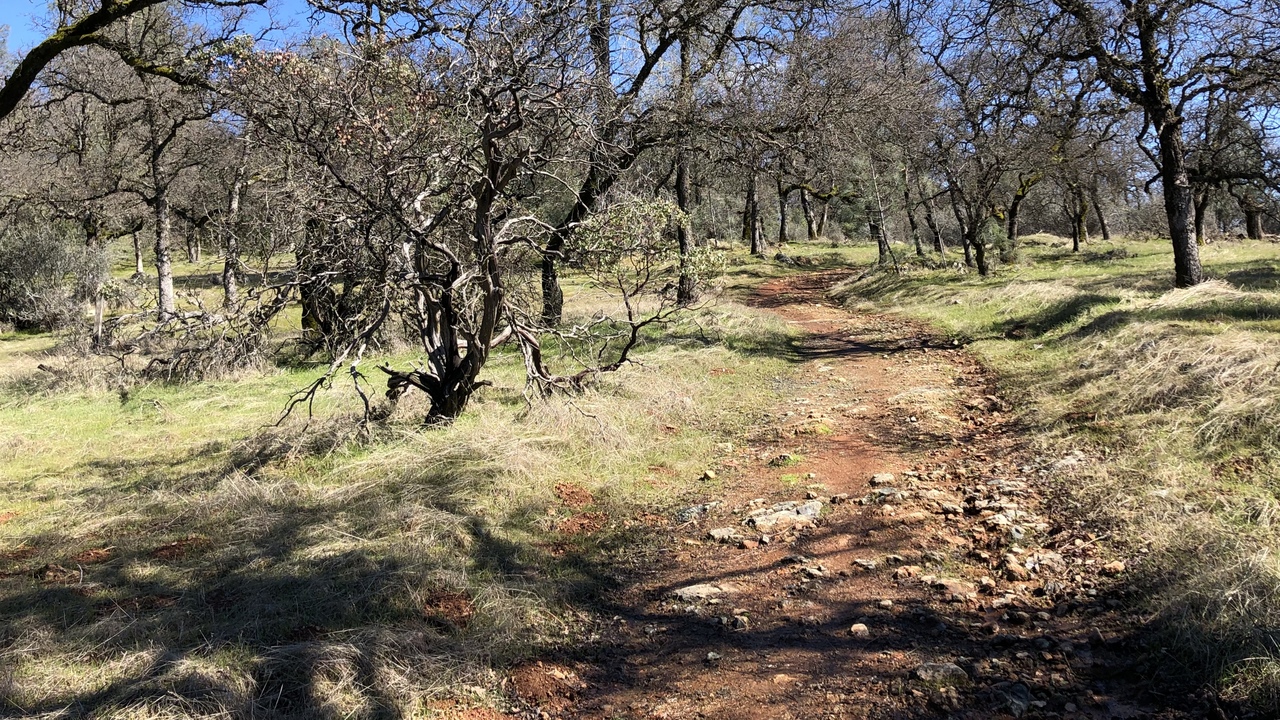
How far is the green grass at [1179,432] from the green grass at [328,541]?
9.25 feet

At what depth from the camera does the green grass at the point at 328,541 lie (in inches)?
131

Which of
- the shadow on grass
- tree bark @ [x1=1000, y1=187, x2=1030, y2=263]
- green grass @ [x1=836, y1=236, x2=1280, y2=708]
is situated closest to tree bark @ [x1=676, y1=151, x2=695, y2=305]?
green grass @ [x1=836, y1=236, x2=1280, y2=708]

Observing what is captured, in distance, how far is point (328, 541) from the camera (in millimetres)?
4934

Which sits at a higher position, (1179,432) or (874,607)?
(1179,432)

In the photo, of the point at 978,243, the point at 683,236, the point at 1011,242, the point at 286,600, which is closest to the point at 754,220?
the point at 1011,242

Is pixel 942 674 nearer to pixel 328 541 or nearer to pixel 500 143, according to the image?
pixel 328 541

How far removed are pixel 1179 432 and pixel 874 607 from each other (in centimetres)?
292

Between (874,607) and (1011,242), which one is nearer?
(874,607)

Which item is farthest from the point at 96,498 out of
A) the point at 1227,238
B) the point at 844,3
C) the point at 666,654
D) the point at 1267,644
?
the point at 1227,238

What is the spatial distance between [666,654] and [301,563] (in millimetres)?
2358

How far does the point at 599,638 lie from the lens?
4027 mm

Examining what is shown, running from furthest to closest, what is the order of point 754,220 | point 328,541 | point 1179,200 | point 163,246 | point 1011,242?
point 754,220
point 1011,242
point 163,246
point 1179,200
point 328,541

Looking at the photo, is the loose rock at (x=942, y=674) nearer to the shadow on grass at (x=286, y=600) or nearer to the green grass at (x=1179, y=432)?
the green grass at (x=1179, y=432)

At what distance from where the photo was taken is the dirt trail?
3.22 m
